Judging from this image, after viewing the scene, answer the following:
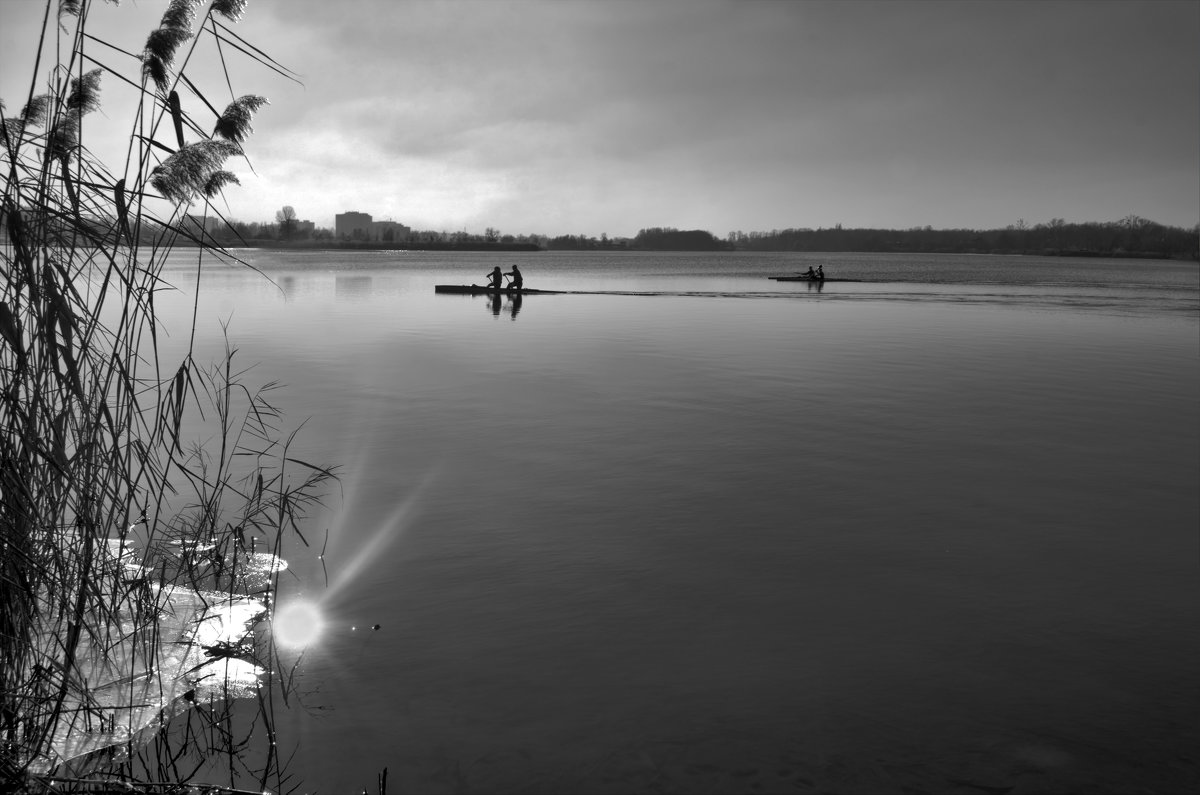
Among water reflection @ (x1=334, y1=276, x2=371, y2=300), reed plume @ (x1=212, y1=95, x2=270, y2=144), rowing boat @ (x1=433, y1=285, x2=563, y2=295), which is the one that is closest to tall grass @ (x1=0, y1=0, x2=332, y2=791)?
reed plume @ (x1=212, y1=95, x2=270, y2=144)

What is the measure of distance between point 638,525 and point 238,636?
3.12 meters

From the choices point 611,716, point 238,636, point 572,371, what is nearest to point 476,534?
point 238,636

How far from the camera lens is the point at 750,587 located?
5426 mm

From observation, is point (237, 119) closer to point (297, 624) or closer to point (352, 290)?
point (297, 624)

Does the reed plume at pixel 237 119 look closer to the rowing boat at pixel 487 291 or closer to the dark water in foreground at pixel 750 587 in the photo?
the dark water in foreground at pixel 750 587

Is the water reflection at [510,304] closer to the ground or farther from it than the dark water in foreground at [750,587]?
farther from it

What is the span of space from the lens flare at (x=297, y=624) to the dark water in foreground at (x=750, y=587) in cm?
10

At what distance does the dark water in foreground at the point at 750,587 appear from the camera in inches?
144

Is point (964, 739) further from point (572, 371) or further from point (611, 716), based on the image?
point (572, 371)

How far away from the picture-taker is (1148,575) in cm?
563


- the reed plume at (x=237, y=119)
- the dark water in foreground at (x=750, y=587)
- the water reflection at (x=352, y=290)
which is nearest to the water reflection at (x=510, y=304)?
the water reflection at (x=352, y=290)

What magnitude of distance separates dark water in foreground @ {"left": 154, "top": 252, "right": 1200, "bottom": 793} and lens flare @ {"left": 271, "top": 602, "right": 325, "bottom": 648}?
0.10 m

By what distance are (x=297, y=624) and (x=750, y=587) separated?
2.85m

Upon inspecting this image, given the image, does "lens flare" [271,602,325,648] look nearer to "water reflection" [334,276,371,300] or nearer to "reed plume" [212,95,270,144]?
"reed plume" [212,95,270,144]
